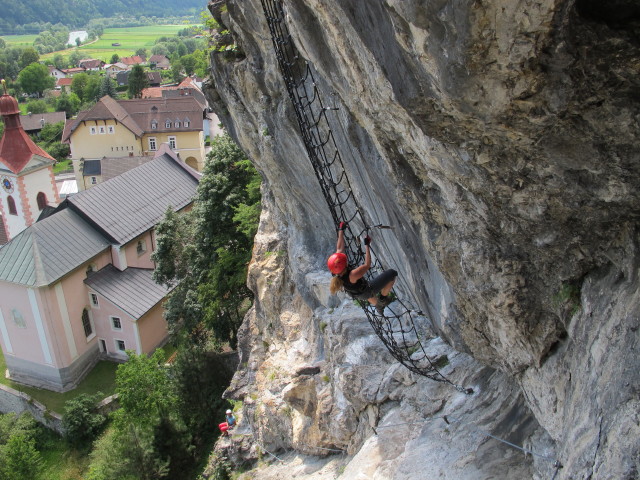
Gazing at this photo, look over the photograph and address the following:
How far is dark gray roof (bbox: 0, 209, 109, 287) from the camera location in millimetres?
25719

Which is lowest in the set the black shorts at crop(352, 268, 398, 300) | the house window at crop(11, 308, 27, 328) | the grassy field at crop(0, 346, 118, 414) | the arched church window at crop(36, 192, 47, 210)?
the grassy field at crop(0, 346, 118, 414)

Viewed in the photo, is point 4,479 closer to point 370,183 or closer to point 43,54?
point 370,183

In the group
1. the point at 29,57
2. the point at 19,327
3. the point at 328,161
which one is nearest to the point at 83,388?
the point at 19,327

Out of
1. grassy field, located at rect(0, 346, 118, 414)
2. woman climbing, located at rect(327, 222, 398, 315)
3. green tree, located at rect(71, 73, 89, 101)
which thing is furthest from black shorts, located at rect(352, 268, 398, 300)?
green tree, located at rect(71, 73, 89, 101)

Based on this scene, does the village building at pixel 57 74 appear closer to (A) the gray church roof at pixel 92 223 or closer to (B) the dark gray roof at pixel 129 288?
(A) the gray church roof at pixel 92 223

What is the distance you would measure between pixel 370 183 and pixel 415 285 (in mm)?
1717

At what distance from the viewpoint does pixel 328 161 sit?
937 centimetres

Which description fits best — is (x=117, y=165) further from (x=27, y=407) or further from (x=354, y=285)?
(x=354, y=285)

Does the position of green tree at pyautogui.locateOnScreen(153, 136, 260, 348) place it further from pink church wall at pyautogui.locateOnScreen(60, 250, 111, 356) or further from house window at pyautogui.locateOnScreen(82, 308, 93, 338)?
house window at pyautogui.locateOnScreen(82, 308, 93, 338)

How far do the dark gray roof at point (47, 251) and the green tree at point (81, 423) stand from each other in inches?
229

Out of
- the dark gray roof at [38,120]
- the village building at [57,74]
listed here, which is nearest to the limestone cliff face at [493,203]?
the dark gray roof at [38,120]

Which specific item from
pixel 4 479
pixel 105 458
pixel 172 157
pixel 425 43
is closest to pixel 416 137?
pixel 425 43

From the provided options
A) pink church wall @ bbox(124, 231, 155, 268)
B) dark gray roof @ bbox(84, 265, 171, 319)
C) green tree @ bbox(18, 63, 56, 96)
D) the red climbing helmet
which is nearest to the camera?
the red climbing helmet

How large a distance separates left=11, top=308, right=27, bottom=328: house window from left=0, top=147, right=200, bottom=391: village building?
5 cm
